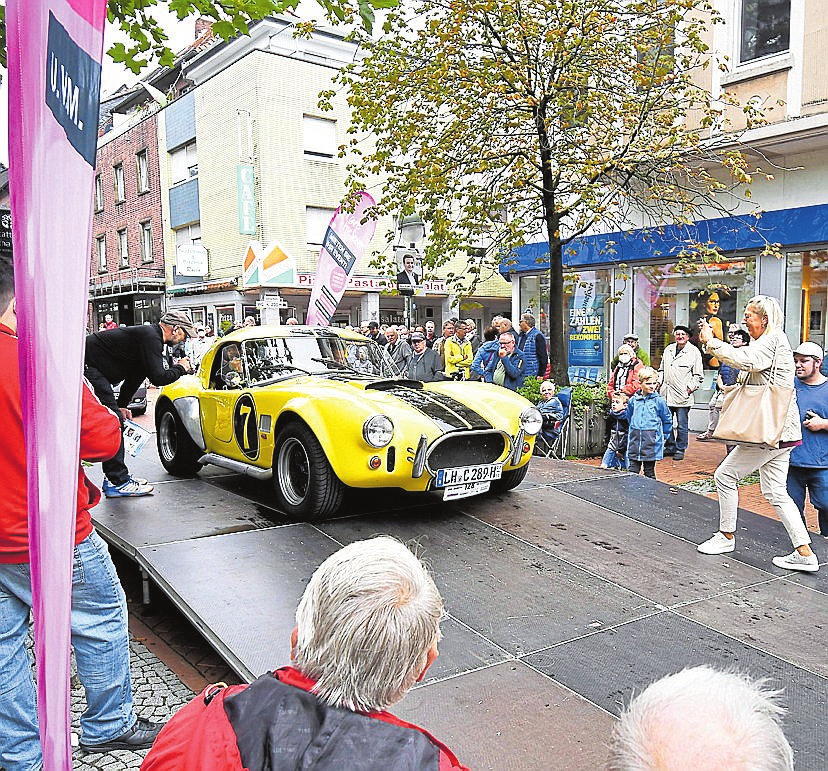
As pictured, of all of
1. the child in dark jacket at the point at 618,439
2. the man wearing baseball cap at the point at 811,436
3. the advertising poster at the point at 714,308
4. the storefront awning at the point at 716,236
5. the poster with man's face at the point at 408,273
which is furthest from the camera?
the advertising poster at the point at 714,308

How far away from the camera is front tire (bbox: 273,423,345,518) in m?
5.52

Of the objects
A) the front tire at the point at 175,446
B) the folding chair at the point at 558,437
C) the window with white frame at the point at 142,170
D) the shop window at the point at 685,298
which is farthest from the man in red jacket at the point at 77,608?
the window with white frame at the point at 142,170

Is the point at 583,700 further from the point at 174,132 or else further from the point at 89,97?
the point at 174,132

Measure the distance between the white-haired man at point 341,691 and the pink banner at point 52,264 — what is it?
0.54 meters

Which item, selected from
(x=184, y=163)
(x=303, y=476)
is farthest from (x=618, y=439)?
(x=184, y=163)

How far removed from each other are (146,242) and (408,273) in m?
22.3

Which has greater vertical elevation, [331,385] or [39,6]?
[39,6]

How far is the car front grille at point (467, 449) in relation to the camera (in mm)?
5505

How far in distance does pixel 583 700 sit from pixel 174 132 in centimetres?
2939

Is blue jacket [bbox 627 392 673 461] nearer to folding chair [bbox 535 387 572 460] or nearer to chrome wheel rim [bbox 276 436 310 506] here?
folding chair [bbox 535 387 572 460]

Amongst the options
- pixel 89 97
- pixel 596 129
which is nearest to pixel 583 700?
pixel 89 97

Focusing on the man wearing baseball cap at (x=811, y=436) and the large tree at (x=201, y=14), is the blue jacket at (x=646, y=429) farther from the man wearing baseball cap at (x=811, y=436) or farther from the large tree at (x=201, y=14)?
the large tree at (x=201, y=14)

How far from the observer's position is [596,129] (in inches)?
401

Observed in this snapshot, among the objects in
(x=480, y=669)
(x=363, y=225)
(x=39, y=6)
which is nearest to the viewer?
(x=39, y=6)
